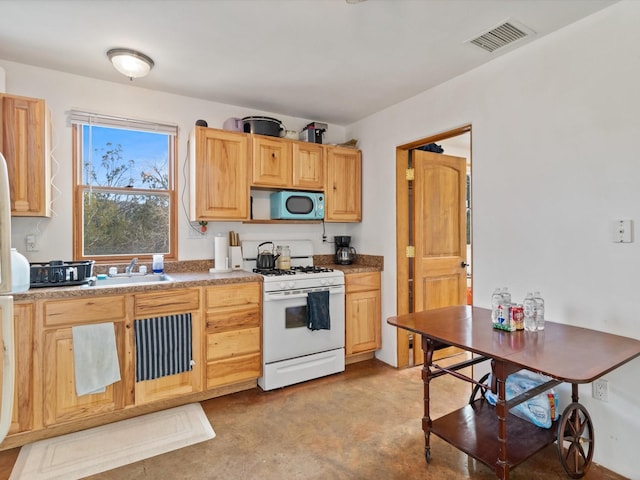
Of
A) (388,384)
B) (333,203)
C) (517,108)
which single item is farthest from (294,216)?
(517,108)

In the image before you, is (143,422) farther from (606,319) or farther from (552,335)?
(606,319)

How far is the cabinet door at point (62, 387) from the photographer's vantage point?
2197 millimetres

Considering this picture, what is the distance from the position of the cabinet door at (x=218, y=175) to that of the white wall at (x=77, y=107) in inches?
11.6

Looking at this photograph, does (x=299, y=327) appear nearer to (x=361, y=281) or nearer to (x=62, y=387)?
(x=361, y=281)

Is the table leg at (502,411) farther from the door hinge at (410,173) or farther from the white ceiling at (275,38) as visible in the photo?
the door hinge at (410,173)

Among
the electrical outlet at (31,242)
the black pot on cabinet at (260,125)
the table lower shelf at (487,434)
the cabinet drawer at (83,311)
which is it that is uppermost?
the black pot on cabinet at (260,125)

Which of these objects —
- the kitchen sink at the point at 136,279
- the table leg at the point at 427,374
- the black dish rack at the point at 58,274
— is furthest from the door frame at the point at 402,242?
the black dish rack at the point at 58,274

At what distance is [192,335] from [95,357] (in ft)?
2.04

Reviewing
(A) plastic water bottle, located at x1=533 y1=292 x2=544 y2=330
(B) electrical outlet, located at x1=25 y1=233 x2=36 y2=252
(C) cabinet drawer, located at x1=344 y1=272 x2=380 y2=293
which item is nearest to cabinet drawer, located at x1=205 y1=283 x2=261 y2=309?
(C) cabinet drawer, located at x1=344 y1=272 x2=380 y2=293

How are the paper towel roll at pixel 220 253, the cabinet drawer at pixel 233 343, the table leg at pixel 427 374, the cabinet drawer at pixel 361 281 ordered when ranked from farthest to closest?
the cabinet drawer at pixel 361 281, the paper towel roll at pixel 220 253, the cabinet drawer at pixel 233 343, the table leg at pixel 427 374

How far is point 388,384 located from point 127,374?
2051 millimetres

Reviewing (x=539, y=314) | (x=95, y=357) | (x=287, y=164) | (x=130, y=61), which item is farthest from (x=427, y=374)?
(x=130, y=61)

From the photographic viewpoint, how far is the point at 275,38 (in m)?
2.25

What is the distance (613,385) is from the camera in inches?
75.2
